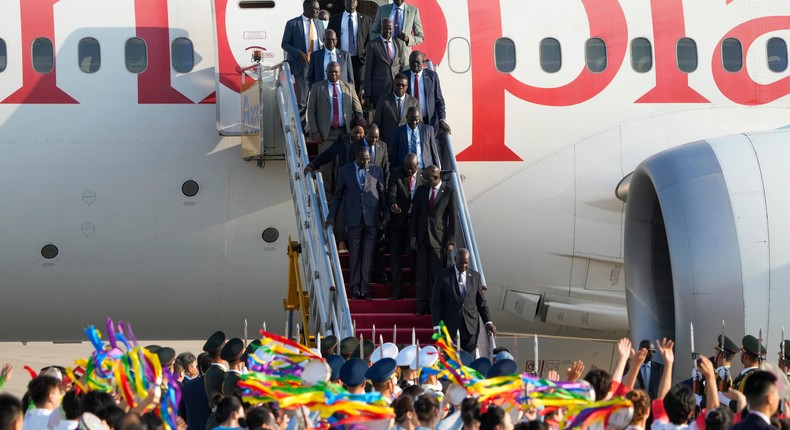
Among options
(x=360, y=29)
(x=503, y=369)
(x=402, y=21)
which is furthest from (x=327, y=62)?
(x=503, y=369)

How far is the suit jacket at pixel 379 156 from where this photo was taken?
1391 cm

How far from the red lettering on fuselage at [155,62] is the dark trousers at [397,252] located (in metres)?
3.11

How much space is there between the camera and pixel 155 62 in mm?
15242

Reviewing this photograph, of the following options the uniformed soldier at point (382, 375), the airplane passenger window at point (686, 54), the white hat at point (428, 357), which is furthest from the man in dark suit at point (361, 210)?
the uniformed soldier at point (382, 375)

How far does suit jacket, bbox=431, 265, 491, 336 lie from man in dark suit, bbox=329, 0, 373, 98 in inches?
126

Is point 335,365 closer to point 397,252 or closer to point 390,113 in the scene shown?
point 397,252

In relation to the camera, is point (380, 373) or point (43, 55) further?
point (43, 55)

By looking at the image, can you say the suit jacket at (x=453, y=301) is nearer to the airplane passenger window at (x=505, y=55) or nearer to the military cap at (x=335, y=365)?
the military cap at (x=335, y=365)

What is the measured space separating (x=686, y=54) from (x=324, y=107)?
453 centimetres

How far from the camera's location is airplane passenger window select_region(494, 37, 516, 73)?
51.5 feet

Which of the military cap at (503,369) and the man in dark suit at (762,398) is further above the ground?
the man in dark suit at (762,398)

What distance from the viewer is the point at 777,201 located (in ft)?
43.2

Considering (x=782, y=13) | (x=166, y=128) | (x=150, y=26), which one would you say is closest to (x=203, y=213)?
(x=166, y=128)

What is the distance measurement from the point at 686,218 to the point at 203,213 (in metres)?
5.36
